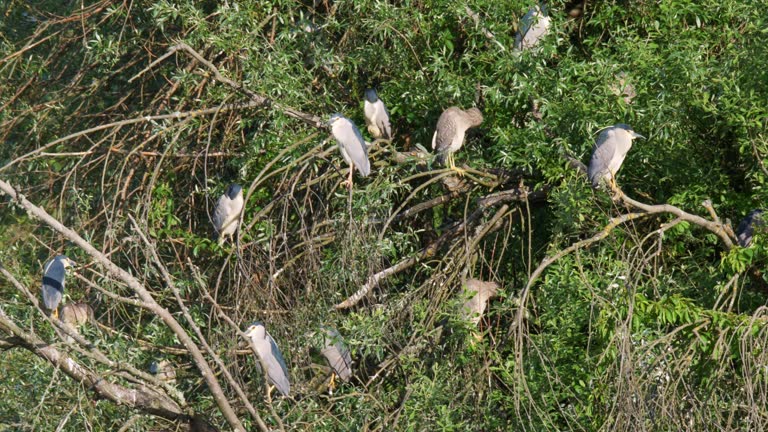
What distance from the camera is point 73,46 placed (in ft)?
23.8

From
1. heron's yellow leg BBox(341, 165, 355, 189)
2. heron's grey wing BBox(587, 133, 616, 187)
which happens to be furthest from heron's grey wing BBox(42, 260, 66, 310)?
heron's grey wing BBox(587, 133, 616, 187)

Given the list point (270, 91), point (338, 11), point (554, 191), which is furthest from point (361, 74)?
point (554, 191)

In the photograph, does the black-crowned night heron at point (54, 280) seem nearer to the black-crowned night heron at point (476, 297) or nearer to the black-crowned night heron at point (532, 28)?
the black-crowned night heron at point (476, 297)

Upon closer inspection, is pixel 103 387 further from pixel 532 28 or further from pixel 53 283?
pixel 532 28

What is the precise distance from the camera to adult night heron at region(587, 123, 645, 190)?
15.9ft

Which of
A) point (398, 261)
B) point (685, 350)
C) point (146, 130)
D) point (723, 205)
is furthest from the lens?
point (146, 130)

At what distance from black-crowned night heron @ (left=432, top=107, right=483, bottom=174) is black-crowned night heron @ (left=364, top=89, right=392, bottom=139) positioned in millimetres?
423

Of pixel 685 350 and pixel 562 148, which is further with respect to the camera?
pixel 562 148

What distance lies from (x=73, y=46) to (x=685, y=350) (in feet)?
15.7

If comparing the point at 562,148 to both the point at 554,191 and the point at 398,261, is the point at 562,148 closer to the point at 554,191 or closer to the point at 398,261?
the point at 554,191

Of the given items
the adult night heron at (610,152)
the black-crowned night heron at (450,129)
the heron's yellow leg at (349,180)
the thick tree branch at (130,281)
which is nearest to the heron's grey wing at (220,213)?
the heron's yellow leg at (349,180)

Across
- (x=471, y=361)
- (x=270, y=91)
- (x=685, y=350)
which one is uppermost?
(x=270, y=91)

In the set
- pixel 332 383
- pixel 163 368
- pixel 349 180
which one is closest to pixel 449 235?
pixel 349 180

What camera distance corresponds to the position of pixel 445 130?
5500mm
